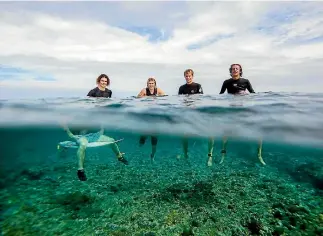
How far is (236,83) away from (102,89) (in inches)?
262

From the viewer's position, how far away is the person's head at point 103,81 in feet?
39.2

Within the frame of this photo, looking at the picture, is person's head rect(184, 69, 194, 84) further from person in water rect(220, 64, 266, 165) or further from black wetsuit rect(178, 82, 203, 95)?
person in water rect(220, 64, 266, 165)

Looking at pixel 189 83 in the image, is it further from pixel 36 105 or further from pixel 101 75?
pixel 36 105

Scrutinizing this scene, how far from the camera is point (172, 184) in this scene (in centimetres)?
1325

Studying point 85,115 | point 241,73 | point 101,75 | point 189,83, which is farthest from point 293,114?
point 85,115

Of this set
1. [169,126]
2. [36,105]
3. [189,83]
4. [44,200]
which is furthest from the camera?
[169,126]

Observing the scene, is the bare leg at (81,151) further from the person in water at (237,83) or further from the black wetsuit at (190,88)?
the person in water at (237,83)

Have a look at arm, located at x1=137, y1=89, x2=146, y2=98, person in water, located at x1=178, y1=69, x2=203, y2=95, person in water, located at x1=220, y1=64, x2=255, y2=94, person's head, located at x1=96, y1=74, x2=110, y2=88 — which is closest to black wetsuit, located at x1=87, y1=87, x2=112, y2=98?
person's head, located at x1=96, y1=74, x2=110, y2=88

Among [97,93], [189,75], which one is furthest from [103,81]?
[189,75]

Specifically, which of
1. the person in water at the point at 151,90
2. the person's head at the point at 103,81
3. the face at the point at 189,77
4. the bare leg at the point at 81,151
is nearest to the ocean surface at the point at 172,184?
the person in water at the point at 151,90

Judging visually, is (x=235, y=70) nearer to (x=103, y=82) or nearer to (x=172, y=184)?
(x=103, y=82)

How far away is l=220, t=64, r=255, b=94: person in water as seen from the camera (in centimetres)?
A: 1168

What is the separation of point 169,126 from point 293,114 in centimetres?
728

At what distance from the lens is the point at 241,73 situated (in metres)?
11.8
